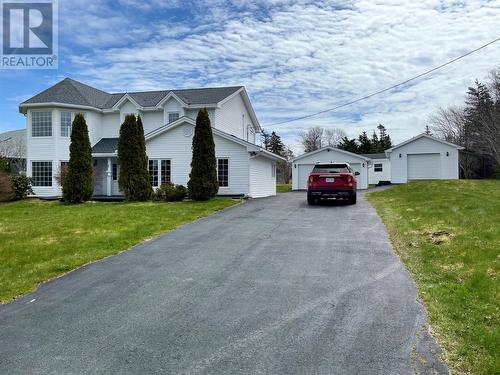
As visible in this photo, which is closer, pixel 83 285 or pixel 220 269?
pixel 83 285

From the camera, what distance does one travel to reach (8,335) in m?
4.72

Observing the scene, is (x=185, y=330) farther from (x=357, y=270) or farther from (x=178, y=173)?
(x=178, y=173)

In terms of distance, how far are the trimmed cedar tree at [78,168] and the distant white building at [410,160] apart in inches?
751

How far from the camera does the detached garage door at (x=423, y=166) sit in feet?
108

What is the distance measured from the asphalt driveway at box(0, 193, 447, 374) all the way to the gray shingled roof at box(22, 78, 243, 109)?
19.9 metres

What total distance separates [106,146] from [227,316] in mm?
24117

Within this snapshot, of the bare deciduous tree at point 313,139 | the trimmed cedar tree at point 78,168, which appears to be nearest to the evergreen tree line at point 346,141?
the bare deciduous tree at point 313,139

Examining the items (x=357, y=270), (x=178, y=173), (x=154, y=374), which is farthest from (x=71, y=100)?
(x=154, y=374)

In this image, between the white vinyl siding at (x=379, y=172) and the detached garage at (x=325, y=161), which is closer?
the detached garage at (x=325, y=161)

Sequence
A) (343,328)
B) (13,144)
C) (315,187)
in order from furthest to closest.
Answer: (13,144)
(315,187)
(343,328)

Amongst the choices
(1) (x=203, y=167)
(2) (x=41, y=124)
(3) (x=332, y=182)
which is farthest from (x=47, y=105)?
(3) (x=332, y=182)

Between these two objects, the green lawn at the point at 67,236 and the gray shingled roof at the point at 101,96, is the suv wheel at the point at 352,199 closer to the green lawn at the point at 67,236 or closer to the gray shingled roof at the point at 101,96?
the green lawn at the point at 67,236

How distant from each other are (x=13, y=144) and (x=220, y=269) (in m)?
45.9

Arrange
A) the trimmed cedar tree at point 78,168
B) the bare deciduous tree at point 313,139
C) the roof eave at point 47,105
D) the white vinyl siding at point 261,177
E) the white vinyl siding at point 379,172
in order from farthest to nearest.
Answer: the bare deciduous tree at point 313,139
the white vinyl siding at point 379,172
the roof eave at point 47,105
the white vinyl siding at point 261,177
the trimmed cedar tree at point 78,168
